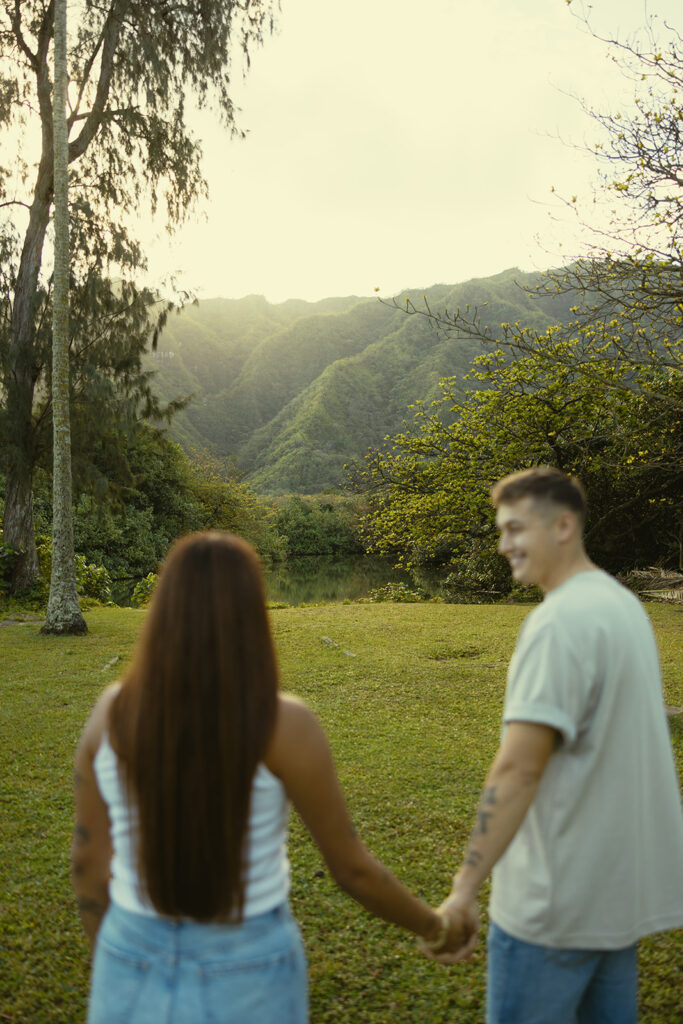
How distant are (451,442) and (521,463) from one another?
105 inches

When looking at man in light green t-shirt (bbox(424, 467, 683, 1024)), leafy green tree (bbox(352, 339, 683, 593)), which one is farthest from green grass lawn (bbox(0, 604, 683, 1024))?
leafy green tree (bbox(352, 339, 683, 593))

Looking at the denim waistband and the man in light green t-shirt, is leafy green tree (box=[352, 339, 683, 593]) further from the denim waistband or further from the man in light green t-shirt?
the denim waistband

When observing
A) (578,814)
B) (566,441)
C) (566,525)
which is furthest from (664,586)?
(578,814)

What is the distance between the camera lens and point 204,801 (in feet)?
4.09

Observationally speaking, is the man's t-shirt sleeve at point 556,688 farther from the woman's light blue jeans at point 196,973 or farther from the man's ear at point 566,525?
the woman's light blue jeans at point 196,973

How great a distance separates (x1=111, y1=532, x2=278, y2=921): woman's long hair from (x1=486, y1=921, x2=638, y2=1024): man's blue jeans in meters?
0.71

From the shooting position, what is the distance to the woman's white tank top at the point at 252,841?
1301 millimetres

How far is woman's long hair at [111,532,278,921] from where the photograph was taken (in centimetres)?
125

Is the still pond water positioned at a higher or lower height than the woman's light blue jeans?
lower

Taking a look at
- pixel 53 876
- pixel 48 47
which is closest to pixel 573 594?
pixel 53 876

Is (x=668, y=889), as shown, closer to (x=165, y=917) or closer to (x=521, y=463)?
(x=165, y=917)

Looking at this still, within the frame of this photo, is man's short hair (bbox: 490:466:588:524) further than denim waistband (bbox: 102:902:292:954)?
Yes

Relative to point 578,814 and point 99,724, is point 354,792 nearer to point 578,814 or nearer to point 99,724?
point 578,814

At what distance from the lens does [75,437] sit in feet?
46.7
